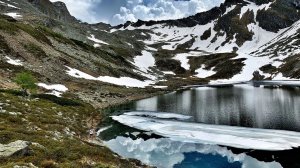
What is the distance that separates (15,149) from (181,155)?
1925 centimetres

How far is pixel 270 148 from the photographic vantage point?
4041 cm

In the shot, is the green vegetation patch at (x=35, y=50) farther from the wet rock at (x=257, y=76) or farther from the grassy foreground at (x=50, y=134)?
the wet rock at (x=257, y=76)

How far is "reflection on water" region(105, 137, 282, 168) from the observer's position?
34.7 m

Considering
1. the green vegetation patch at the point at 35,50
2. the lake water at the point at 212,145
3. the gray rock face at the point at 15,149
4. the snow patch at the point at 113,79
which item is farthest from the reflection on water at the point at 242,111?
the gray rock face at the point at 15,149

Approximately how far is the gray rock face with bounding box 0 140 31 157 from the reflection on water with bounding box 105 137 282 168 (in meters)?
14.4

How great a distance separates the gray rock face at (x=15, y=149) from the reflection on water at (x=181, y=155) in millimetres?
14360

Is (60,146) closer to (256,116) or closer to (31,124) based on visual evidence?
(31,124)

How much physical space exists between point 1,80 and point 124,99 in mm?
34370

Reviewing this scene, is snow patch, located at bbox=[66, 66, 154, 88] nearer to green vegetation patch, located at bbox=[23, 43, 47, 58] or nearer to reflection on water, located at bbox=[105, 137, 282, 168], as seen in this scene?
green vegetation patch, located at bbox=[23, 43, 47, 58]

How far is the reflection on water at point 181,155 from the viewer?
1367 inches

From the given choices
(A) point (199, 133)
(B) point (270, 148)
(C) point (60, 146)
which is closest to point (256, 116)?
(A) point (199, 133)

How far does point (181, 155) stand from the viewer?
126 feet

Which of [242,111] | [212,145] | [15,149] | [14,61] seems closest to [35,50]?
[14,61]

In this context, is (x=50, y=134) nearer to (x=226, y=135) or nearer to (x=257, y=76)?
(x=226, y=135)
